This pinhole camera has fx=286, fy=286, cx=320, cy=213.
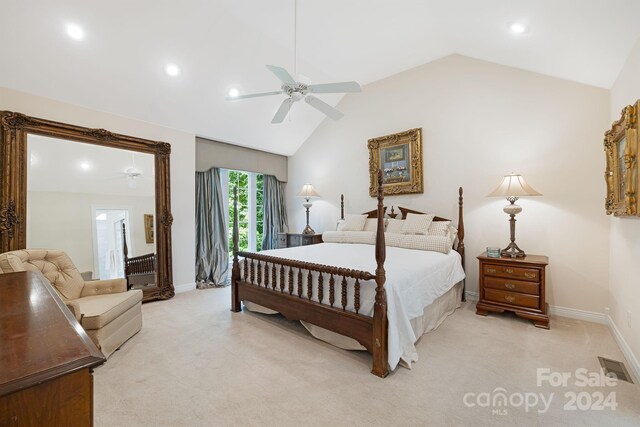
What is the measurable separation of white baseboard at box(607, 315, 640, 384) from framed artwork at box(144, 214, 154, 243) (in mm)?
5202

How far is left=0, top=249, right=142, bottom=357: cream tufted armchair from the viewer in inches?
91.8

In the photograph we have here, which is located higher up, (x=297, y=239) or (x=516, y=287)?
(x=297, y=239)

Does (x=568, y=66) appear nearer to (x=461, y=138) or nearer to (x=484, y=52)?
(x=484, y=52)

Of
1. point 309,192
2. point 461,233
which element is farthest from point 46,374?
point 309,192

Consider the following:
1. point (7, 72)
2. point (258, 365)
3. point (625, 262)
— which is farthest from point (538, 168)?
point (7, 72)

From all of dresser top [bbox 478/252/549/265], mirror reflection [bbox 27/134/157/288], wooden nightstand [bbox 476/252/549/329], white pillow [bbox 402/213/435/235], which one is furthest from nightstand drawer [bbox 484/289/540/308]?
mirror reflection [bbox 27/134/157/288]

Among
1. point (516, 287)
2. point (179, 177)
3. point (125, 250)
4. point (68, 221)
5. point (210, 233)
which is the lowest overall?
point (516, 287)

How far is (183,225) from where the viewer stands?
14.7ft

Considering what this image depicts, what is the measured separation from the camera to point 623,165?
2.40 m

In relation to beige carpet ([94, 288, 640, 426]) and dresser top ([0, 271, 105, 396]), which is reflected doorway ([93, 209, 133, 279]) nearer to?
beige carpet ([94, 288, 640, 426])

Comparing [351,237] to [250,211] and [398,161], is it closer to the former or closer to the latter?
[398,161]

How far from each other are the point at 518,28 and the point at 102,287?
15.6 ft

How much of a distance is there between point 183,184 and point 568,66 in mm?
5044

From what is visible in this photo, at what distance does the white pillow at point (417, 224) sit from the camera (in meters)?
3.90
